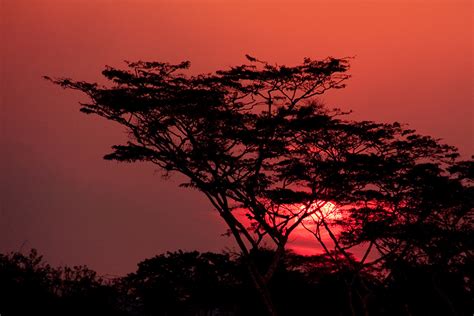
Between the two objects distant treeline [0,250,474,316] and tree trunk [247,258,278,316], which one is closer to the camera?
distant treeline [0,250,474,316]

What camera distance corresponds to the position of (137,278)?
32375 millimetres

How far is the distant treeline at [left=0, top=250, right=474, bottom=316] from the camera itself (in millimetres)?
23094

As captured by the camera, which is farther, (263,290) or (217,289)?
(217,289)

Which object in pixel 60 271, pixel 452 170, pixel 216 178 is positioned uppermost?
pixel 452 170

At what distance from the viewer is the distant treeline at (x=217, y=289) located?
23094 millimetres

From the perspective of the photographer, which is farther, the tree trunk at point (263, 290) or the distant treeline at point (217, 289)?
the tree trunk at point (263, 290)

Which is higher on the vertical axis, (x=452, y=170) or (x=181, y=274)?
(x=452, y=170)

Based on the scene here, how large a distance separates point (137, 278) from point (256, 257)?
269 inches

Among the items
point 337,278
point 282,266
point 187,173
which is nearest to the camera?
point 187,173

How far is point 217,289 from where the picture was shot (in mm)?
35781

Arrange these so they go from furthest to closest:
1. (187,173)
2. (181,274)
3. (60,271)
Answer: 1. (181,274)
2. (187,173)
3. (60,271)

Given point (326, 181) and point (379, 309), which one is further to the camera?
point (379, 309)

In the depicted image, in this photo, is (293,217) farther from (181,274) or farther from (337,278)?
(337,278)

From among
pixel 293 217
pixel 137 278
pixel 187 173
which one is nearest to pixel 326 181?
pixel 293 217
